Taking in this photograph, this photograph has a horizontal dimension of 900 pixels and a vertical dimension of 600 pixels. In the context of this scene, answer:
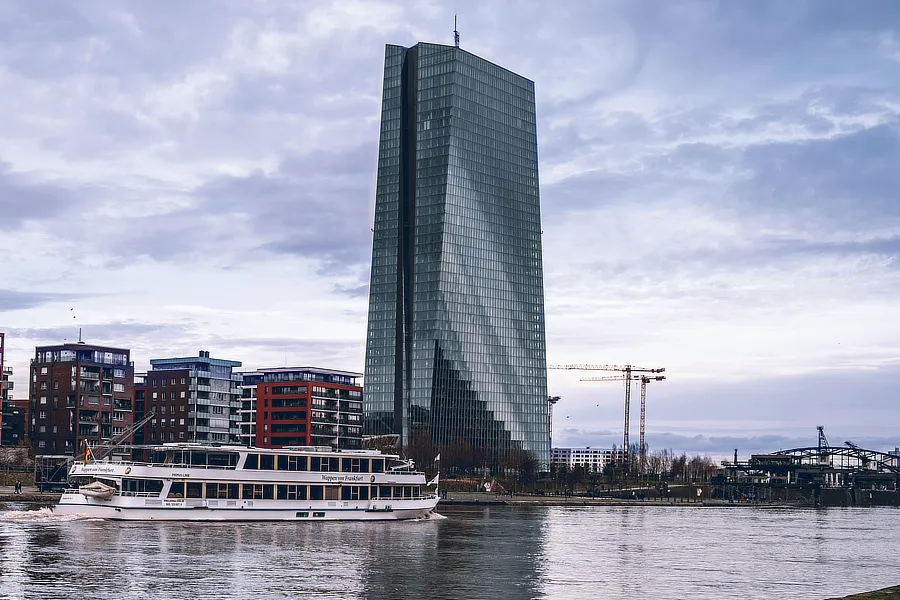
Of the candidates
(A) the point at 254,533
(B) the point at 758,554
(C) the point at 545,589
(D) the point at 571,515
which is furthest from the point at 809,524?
(C) the point at 545,589

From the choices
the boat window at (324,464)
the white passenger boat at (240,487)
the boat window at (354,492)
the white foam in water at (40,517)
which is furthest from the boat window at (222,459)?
the boat window at (354,492)

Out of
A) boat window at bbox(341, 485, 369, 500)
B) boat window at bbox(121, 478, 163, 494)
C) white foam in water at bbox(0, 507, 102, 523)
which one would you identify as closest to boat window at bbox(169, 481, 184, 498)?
boat window at bbox(121, 478, 163, 494)

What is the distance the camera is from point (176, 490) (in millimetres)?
135250

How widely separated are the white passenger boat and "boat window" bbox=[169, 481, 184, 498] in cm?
12

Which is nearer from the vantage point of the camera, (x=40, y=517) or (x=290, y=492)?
(x=40, y=517)

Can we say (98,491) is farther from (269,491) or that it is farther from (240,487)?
(269,491)

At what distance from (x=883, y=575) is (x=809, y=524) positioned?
96733 millimetres

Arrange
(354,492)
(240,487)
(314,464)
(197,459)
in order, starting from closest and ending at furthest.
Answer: (197,459)
(240,487)
(314,464)
(354,492)

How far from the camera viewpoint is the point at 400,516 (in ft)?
499

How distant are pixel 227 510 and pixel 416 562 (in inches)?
1779

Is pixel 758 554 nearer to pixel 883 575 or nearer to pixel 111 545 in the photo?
pixel 883 575

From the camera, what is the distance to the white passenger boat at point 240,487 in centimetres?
13288

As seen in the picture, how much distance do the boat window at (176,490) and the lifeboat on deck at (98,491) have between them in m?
6.44

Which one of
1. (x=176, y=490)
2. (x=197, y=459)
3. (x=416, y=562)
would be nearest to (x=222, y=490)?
(x=197, y=459)
